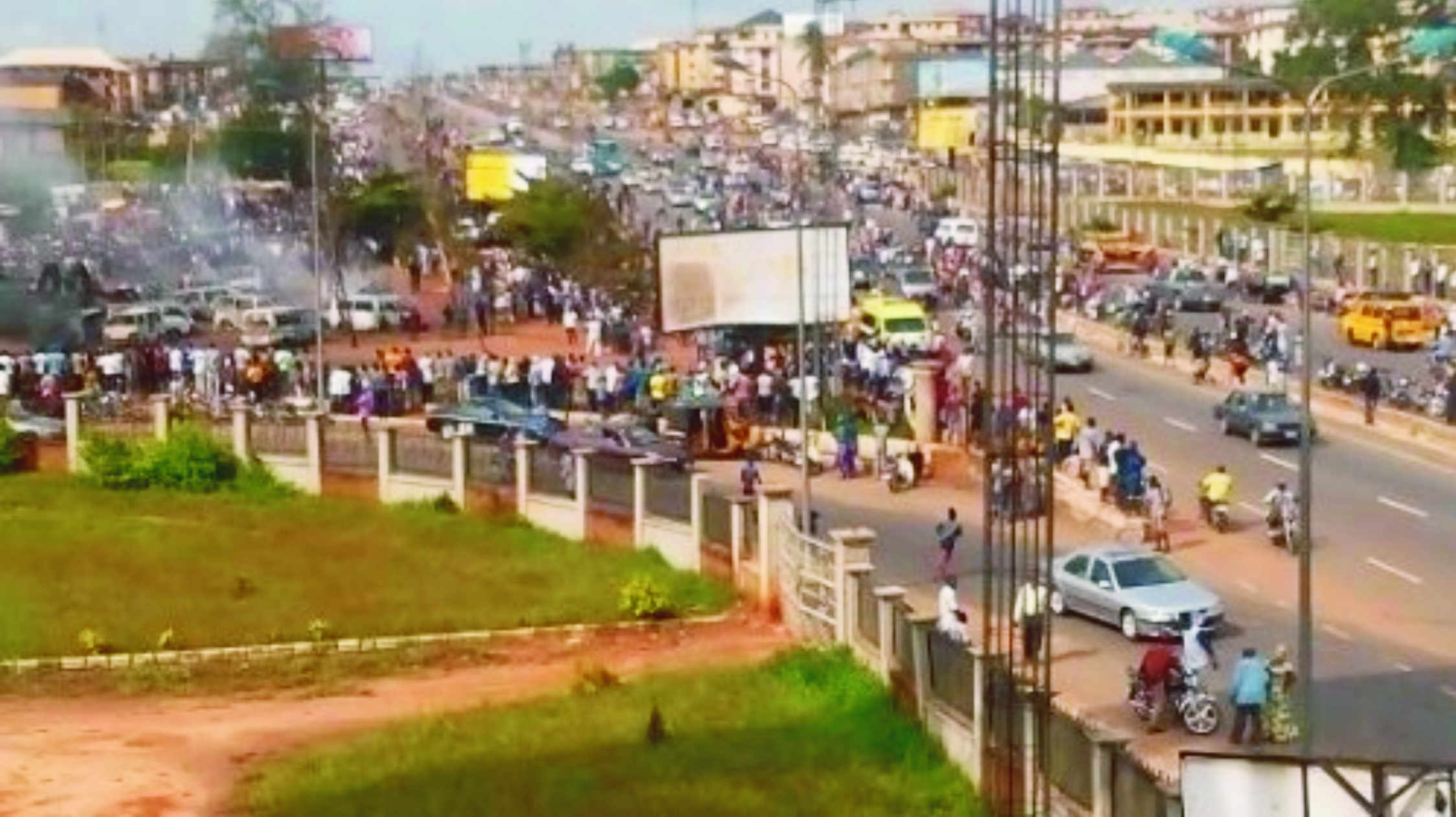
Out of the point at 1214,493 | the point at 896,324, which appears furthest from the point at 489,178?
the point at 1214,493

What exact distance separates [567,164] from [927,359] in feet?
207

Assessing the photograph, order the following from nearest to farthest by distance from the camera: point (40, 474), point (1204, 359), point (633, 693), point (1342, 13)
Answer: point (633, 693), point (40, 474), point (1204, 359), point (1342, 13)

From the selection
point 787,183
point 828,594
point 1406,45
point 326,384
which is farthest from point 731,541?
point 787,183

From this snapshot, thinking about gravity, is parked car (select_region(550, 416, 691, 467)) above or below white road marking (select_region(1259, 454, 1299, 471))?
above

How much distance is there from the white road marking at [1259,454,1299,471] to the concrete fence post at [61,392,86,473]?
15.8 meters

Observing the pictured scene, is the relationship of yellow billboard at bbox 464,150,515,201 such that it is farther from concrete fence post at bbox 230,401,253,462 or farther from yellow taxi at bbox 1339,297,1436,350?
concrete fence post at bbox 230,401,253,462

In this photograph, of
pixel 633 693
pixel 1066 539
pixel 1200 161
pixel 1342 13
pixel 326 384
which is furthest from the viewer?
pixel 1200 161

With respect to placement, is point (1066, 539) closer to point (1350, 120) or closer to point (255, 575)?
point (255, 575)

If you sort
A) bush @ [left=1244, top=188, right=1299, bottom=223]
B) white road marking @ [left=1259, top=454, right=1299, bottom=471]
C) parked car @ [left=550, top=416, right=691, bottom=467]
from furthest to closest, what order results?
1. bush @ [left=1244, top=188, right=1299, bottom=223]
2. white road marking @ [left=1259, top=454, right=1299, bottom=471]
3. parked car @ [left=550, top=416, right=691, bottom=467]

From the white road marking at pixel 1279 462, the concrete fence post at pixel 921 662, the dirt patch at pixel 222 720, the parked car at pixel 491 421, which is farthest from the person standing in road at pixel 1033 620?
the white road marking at pixel 1279 462

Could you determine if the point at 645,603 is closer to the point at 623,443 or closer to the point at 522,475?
the point at 522,475

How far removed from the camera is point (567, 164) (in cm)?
10500

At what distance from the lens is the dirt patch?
20.7 metres

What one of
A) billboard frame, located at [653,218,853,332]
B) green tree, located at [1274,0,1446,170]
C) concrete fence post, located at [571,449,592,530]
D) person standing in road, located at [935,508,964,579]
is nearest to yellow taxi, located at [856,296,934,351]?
billboard frame, located at [653,218,853,332]
